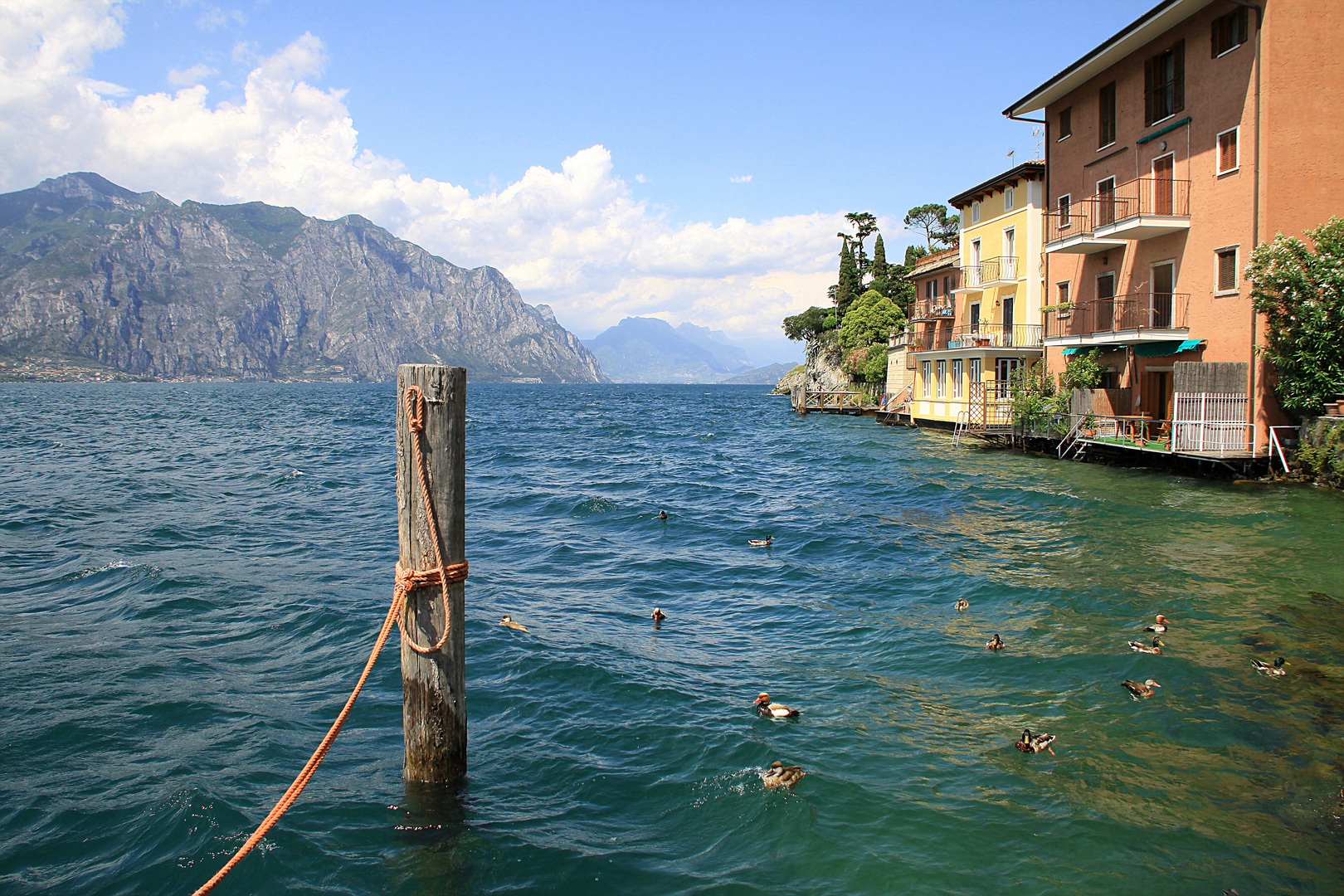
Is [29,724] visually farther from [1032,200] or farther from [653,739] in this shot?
[1032,200]

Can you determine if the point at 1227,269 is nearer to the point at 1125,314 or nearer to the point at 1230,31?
the point at 1125,314

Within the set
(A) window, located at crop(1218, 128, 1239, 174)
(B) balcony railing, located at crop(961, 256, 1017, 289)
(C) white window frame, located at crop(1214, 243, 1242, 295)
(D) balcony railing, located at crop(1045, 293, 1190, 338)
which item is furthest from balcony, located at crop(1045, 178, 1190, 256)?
(B) balcony railing, located at crop(961, 256, 1017, 289)

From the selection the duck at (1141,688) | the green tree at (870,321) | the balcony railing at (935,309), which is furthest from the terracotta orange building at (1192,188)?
the green tree at (870,321)

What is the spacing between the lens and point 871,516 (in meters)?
21.0

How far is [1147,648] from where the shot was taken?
10320 mm

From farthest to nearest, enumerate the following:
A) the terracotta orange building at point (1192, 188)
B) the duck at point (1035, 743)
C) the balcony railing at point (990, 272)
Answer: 1. the balcony railing at point (990, 272)
2. the terracotta orange building at point (1192, 188)
3. the duck at point (1035, 743)

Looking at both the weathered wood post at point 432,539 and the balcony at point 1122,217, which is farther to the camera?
the balcony at point 1122,217

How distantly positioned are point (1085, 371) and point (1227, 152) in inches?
369

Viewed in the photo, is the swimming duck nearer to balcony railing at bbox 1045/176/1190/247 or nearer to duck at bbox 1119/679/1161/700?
duck at bbox 1119/679/1161/700

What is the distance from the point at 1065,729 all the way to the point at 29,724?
439 inches

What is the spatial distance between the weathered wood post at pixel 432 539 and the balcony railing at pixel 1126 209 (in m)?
29.1

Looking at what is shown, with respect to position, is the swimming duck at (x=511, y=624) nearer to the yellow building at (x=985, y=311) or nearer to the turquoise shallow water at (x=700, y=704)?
the turquoise shallow water at (x=700, y=704)

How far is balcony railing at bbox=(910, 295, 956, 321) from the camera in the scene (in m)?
49.4

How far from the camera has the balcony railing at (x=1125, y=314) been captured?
88.8ft
